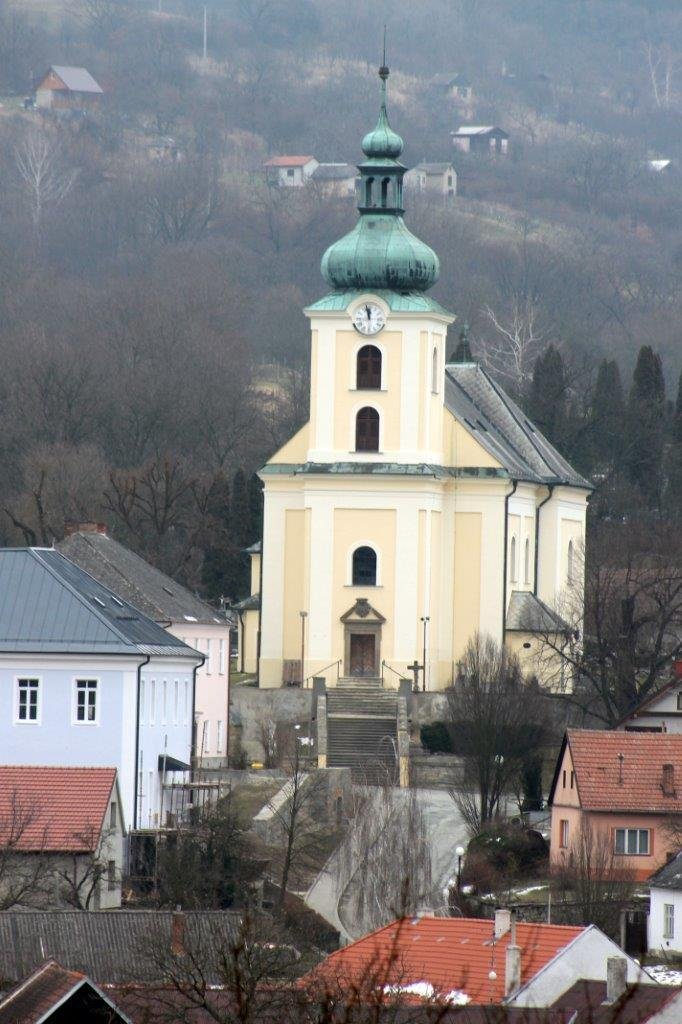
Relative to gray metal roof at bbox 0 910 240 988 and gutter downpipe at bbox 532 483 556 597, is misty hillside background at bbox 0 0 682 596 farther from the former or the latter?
gray metal roof at bbox 0 910 240 988

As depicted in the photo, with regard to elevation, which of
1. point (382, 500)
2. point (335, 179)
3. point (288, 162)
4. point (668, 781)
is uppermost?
point (288, 162)

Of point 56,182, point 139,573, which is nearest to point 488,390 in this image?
point 139,573

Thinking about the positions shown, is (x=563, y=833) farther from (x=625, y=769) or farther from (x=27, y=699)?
(x=27, y=699)

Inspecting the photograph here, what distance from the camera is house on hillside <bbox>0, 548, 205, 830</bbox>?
56.4m

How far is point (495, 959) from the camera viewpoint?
4053cm

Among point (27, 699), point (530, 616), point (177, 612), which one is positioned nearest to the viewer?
point (27, 699)

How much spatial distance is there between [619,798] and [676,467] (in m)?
42.7

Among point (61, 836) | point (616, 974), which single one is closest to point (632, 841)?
point (61, 836)

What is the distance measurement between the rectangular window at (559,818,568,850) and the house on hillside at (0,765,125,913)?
7.09 meters

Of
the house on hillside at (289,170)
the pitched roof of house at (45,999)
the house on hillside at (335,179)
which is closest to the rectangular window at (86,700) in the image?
the pitched roof of house at (45,999)

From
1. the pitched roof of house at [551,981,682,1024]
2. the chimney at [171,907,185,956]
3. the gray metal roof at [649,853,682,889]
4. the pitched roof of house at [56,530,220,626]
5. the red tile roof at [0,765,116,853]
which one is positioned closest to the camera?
the pitched roof of house at [551,981,682,1024]

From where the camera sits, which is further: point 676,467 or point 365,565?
point 676,467

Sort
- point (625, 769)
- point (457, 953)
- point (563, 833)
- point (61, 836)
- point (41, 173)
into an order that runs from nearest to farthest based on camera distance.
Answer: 1. point (457, 953)
2. point (61, 836)
3. point (625, 769)
4. point (563, 833)
5. point (41, 173)

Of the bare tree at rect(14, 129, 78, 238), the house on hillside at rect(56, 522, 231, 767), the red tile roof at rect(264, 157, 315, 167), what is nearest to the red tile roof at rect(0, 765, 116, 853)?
the house on hillside at rect(56, 522, 231, 767)
